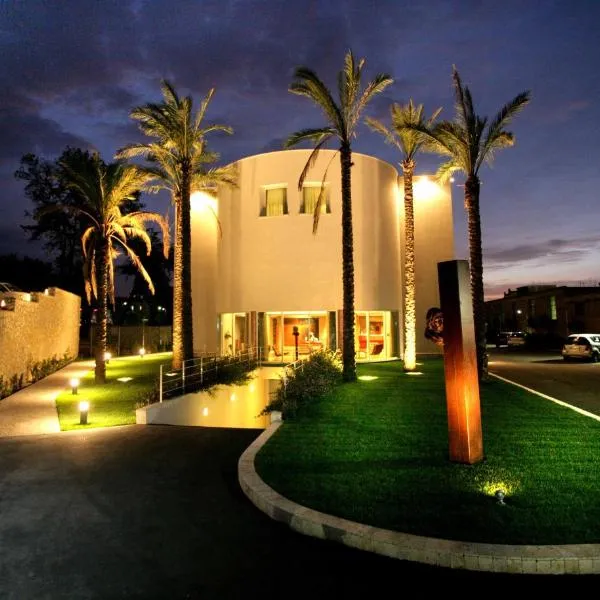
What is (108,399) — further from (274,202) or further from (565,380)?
(565,380)

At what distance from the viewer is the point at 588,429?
905 cm

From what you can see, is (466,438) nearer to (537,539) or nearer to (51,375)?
(537,539)

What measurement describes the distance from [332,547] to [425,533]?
909 mm

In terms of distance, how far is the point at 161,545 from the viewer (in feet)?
15.9

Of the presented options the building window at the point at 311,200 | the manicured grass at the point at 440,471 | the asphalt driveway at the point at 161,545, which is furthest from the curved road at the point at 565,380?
the building window at the point at 311,200

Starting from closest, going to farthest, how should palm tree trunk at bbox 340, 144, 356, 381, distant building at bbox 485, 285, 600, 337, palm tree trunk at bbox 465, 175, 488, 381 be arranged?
1. palm tree trunk at bbox 465, 175, 488, 381
2. palm tree trunk at bbox 340, 144, 356, 381
3. distant building at bbox 485, 285, 600, 337

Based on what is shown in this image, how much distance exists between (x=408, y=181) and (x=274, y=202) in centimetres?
739

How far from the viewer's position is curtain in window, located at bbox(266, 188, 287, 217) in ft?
80.7

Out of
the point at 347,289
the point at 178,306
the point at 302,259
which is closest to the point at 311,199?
the point at 302,259

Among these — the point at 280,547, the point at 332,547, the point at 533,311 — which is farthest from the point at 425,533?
the point at 533,311

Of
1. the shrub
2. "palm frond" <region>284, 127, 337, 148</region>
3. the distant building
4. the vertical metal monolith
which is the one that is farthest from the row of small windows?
the distant building

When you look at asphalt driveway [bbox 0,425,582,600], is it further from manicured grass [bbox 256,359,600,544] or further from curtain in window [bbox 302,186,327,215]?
curtain in window [bbox 302,186,327,215]

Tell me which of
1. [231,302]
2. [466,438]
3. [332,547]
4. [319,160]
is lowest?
[332,547]

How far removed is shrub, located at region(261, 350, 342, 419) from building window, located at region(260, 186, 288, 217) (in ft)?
33.9
